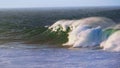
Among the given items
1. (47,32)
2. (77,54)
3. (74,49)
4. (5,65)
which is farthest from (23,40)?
(5,65)

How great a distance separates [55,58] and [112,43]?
12.0 ft

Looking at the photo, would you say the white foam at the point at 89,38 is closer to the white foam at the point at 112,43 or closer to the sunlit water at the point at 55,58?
the white foam at the point at 112,43

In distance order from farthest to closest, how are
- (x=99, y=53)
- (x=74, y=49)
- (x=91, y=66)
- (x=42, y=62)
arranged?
1. (x=74, y=49)
2. (x=99, y=53)
3. (x=42, y=62)
4. (x=91, y=66)

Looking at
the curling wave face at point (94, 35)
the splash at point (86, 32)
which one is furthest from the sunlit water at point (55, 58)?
the splash at point (86, 32)

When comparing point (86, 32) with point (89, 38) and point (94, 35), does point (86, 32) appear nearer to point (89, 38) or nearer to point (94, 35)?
point (94, 35)

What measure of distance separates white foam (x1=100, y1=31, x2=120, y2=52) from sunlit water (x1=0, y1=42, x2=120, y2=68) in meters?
0.64

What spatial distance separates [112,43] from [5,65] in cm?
654

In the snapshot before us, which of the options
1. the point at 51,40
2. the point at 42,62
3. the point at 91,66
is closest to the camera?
the point at 91,66

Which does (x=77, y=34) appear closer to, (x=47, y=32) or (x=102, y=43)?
(x=102, y=43)

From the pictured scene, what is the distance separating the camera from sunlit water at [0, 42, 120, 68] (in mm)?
21609

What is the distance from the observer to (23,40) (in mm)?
34250

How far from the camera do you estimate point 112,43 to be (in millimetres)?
25938

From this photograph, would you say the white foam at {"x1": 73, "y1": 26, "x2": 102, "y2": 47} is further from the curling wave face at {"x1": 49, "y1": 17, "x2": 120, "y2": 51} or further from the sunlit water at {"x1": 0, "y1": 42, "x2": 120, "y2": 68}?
the sunlit water at {"x1": 0, "y1": 42, "x2": 120, "y2": 68}

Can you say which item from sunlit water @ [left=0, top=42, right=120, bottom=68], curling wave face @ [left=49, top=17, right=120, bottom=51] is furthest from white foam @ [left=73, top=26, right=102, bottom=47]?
sunlit water @ [left=0, top=42, right=120, bottom=68]
